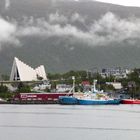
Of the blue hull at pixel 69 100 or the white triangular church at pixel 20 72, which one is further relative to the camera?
the white triangular church at pixel 20 72

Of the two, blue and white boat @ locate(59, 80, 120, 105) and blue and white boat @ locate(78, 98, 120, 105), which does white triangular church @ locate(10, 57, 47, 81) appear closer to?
blue and white boat @ locate(59, 80, 120, 105)

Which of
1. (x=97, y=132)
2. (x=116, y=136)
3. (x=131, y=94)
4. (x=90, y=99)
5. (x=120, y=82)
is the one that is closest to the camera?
(x=116, y=136)

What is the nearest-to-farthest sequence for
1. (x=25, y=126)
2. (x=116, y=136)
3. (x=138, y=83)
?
(x=116, y=136), (x=25, y=126), (x=138, y=83)

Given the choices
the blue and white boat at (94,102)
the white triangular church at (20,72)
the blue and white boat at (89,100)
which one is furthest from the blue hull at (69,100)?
the white triangular church at (20,72)

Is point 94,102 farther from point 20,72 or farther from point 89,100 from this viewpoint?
point 20,72


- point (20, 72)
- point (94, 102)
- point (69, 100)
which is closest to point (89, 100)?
point (94, 102)

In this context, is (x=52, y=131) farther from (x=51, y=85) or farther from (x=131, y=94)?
(x=51, y=85)

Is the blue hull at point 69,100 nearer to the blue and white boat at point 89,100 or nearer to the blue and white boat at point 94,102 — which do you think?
the blue and white boat at point 89,100

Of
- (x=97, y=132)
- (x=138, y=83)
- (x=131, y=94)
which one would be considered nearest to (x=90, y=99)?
(x=131, y=94)

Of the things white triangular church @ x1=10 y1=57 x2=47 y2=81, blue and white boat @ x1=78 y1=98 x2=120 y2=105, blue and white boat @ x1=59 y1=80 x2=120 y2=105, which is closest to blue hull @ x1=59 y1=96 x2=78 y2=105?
blue and white boat @ x1=59 y1=80 x2=120 y2=105

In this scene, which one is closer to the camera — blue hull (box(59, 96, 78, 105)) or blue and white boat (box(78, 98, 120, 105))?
blue and white boat (box(78, 98, 120, 105))

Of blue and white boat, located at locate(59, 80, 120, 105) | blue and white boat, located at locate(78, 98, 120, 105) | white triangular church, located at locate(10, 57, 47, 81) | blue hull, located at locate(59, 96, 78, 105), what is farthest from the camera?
white triangular church, located at locate(10, 57, 47, 81)

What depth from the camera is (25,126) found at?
35406 millimetres

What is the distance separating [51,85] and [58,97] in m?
52.9
